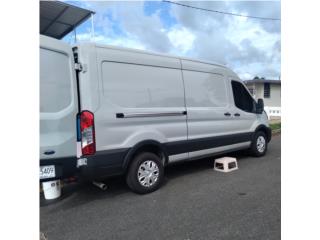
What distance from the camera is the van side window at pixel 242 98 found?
648cm

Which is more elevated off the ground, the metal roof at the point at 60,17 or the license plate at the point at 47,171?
the metal roof at the point at 60,17

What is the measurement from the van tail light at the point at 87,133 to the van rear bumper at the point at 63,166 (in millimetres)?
214

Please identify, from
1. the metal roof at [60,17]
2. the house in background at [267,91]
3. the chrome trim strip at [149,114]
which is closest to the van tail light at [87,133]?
the chrome trim strip at [149,114]

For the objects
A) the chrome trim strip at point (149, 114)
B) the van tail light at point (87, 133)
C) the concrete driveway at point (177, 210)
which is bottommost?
the concrete driveway at point (177, 210)

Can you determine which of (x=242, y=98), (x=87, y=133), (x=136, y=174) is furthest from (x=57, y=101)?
→ (x=242, y=98)

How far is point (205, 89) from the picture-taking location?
18.8 feet

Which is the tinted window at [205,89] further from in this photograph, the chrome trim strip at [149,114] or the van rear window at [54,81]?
the van rear window at [54,81]

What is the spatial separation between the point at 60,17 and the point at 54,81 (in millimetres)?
6061

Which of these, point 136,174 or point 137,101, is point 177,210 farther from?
point 137,101

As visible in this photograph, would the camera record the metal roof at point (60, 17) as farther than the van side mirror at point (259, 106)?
Yes

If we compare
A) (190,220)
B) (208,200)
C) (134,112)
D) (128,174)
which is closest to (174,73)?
(134,112)
